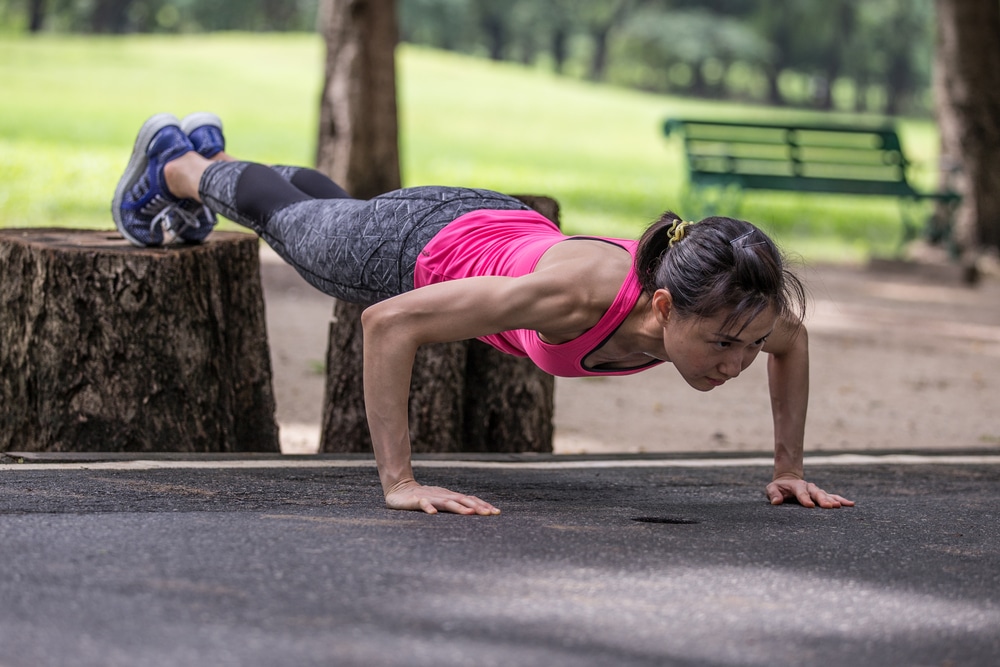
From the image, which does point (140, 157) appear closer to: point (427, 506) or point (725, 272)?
point (427, 506)

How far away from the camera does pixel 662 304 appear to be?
3047mm

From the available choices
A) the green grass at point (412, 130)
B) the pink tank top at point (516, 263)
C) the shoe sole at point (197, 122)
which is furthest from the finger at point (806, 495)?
the green grass at point (412, 130)

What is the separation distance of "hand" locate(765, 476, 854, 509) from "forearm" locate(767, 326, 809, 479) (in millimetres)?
51

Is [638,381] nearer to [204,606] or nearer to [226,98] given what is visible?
[204,606]

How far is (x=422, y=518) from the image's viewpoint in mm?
3072

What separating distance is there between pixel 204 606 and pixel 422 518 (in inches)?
33.5

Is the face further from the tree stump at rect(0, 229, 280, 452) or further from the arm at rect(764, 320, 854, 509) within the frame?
the tree stump at rect(0, 229, 280, 452)

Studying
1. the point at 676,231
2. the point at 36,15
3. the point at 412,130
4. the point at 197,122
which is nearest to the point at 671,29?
the point at 36,15

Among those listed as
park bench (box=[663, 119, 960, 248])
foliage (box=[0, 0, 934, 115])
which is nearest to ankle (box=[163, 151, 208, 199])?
park bench (box=[663, 119, 960, 248])

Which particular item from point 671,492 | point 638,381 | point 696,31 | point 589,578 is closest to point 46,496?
point 589,578

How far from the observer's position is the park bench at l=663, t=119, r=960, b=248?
40.9 ft

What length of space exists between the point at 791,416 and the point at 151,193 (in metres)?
2.42

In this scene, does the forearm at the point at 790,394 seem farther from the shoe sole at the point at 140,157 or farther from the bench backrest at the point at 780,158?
the bench backrest at the point at 780,158

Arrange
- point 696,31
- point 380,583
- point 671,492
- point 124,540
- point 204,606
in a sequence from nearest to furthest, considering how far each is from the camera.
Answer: point 204,606, point 380,583, point 124,540, point 671,492, point 696,31
